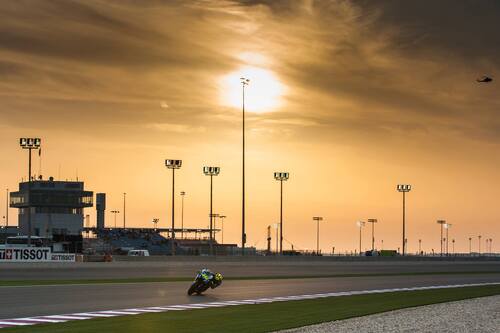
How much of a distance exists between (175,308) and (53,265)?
42402mm

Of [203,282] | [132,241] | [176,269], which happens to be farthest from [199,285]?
[132,241]

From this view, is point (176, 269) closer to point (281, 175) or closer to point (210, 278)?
point (210, 278)

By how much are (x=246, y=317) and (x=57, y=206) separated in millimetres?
154829

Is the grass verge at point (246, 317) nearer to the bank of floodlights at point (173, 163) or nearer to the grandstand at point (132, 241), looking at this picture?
the bank of floodlights at point (173, 163)

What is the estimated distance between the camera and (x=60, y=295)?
29.6 meters

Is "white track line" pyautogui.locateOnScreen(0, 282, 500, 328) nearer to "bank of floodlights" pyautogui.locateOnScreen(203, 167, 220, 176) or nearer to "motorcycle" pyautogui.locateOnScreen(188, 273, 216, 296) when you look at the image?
"motorcycle" pyautogui.locateOnScreen(188, 273, 216, 296)

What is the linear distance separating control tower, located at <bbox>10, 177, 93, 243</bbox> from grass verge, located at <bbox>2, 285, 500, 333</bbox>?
147m

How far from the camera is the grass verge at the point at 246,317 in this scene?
19.0 m

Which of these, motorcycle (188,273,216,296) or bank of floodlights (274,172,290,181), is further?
bank of floodlights (274,172,290,181)

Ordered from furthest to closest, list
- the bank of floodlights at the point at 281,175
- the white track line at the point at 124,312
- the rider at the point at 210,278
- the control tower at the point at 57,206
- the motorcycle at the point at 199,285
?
the control tower at the point at 57,206 < the bank of floodlights at the point at 281,175 < the rider at the point at 210,278 < the motorcycle at the point at 199,285 < the white track line at the point at 124,312

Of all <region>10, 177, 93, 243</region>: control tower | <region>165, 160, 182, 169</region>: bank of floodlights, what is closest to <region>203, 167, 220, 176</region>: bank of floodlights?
<region>165, 160, 182, 169</region>: bank of floodlights

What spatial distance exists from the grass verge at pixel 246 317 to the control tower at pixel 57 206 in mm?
147330

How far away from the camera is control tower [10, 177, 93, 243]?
17044 centimetres

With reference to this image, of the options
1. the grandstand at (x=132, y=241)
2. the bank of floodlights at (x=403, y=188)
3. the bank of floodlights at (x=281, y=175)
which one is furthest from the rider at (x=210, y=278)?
the grandstand at (x=132, y=241)
